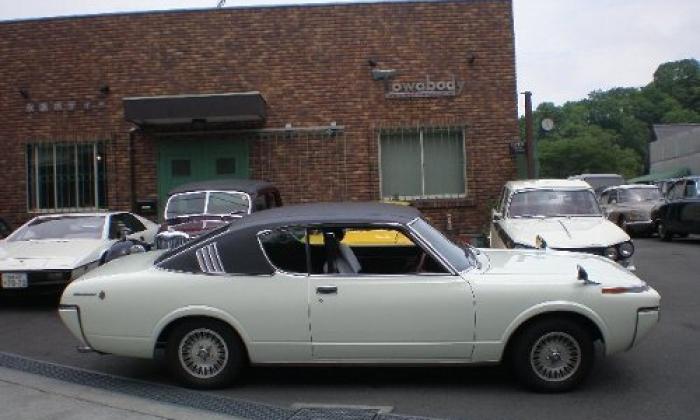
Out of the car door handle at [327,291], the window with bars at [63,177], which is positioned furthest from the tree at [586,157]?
the car door handle at [327,291]

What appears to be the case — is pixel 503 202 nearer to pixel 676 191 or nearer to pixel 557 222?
pixel 557 222

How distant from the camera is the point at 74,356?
22.8 ft

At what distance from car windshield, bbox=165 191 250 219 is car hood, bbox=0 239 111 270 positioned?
1.37 meters

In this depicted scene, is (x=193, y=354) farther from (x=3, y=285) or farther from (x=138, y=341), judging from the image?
(x=3, y=285)

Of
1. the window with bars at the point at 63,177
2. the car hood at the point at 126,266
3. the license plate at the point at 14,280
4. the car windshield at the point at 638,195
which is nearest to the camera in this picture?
the car hood at the point at 126,266

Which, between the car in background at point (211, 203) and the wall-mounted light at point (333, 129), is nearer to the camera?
the car in background at point (211, 203)

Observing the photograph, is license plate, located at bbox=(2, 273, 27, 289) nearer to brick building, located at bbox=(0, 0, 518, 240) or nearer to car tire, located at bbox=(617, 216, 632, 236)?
brick building, located at bbox=(0, 0, 518, 240)

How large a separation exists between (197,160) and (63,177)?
3.05m

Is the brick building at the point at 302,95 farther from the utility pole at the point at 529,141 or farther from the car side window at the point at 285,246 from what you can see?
the car side window at the point at 285,246

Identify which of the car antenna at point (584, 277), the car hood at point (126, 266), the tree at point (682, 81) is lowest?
the car antenna at point (584, 277)

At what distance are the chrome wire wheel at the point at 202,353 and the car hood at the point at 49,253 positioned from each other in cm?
386

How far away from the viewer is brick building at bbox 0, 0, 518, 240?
15.4 meters

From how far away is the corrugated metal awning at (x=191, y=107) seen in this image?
14.2 m

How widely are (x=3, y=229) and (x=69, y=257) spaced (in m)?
4.59
